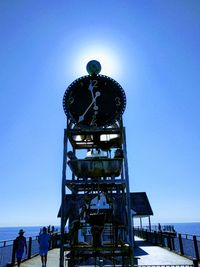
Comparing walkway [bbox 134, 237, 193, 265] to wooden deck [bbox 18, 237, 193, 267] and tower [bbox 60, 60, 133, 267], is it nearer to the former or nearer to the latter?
wooden deck [bbox 18, 237, 193, 267]

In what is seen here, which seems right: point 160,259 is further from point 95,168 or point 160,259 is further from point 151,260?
point 95,168

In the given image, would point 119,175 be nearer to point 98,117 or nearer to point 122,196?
point 122,196

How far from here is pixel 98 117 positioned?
49.2 feet

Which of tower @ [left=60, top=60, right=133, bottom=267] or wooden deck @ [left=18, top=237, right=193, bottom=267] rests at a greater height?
tower @ [left=60, top=60, right=133, bottom=267]

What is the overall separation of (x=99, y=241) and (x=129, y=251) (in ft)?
4.96

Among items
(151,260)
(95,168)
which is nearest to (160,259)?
(151,260)

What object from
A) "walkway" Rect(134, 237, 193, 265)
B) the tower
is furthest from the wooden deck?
the tower

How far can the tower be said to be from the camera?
12.8 m

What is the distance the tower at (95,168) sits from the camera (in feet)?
41.9

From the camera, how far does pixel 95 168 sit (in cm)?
1372

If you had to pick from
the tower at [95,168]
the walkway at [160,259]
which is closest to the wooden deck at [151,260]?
the walkway at [160,259]

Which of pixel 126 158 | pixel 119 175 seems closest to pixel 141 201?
pixel 119 175

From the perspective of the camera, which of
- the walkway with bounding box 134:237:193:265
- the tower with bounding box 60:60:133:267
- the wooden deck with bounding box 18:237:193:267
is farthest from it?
the walkway with bounding box 134:237:193:265

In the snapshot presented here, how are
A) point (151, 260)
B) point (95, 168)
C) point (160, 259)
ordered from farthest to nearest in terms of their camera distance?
point (160, 259) < point (151, 260) < point (95, 168)
